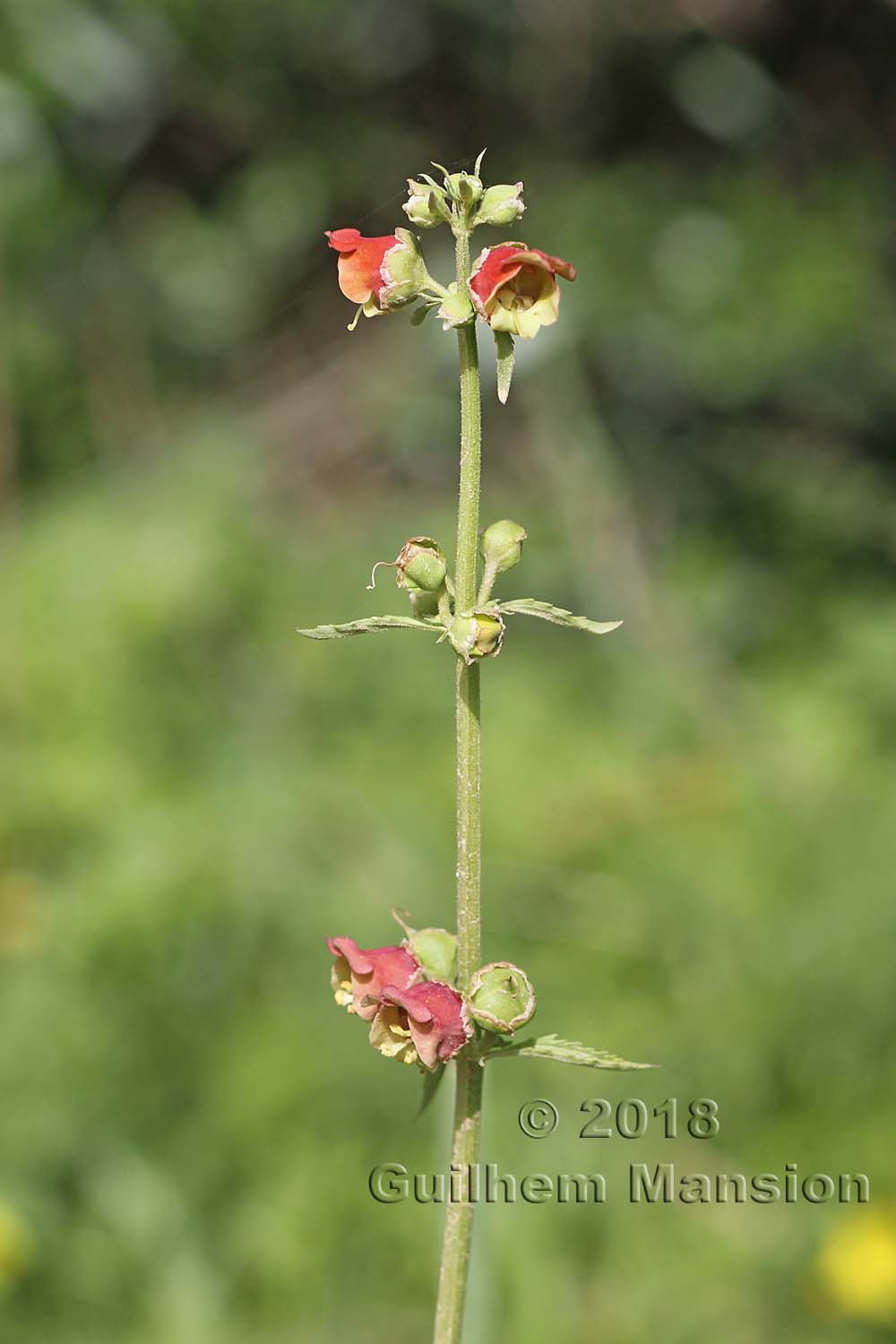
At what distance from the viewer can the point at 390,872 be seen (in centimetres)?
352

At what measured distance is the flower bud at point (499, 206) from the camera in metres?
1.01

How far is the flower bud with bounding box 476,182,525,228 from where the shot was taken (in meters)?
1.01

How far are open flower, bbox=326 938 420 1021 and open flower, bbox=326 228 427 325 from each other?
468 mm

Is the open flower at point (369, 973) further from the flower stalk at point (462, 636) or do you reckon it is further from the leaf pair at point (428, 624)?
the leaf pair at point (428, 624)

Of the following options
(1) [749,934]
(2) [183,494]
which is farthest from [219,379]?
(1) [749,934]

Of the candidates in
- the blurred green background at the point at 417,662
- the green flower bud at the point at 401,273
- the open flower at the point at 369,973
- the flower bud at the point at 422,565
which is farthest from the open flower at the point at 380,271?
the blurred green background at the point at 417,662

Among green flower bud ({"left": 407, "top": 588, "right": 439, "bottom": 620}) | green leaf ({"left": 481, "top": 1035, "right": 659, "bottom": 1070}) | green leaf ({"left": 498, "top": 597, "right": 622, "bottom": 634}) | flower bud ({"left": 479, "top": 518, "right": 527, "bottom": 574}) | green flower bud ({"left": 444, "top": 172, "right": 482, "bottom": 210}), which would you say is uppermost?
green flower bud ({"left": 444, "top": 172, "right": 482, "bottom": 210})

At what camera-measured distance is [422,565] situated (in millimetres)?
1009

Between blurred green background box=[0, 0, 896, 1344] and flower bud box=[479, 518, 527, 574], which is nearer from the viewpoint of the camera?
flower bud box=[479, 518, 527, 574]

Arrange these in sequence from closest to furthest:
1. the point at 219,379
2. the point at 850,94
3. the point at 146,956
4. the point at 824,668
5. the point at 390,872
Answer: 1. the point at 146,956
2. the point at 390,872
3. the point at 824,668
4. the point at 850,94
5. the point at 219,379

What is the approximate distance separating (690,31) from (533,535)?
1926mm

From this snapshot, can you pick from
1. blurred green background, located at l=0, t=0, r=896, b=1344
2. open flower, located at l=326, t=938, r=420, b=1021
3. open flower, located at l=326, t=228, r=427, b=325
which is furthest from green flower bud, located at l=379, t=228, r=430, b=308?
blurred green background, located at l=0, t=0, r=896, b=1344

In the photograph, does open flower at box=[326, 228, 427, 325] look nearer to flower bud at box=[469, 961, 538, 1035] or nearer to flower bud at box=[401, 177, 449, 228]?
flower bud at box=[401, 177, 449, 228]

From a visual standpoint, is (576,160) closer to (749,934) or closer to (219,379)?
(219,379)
